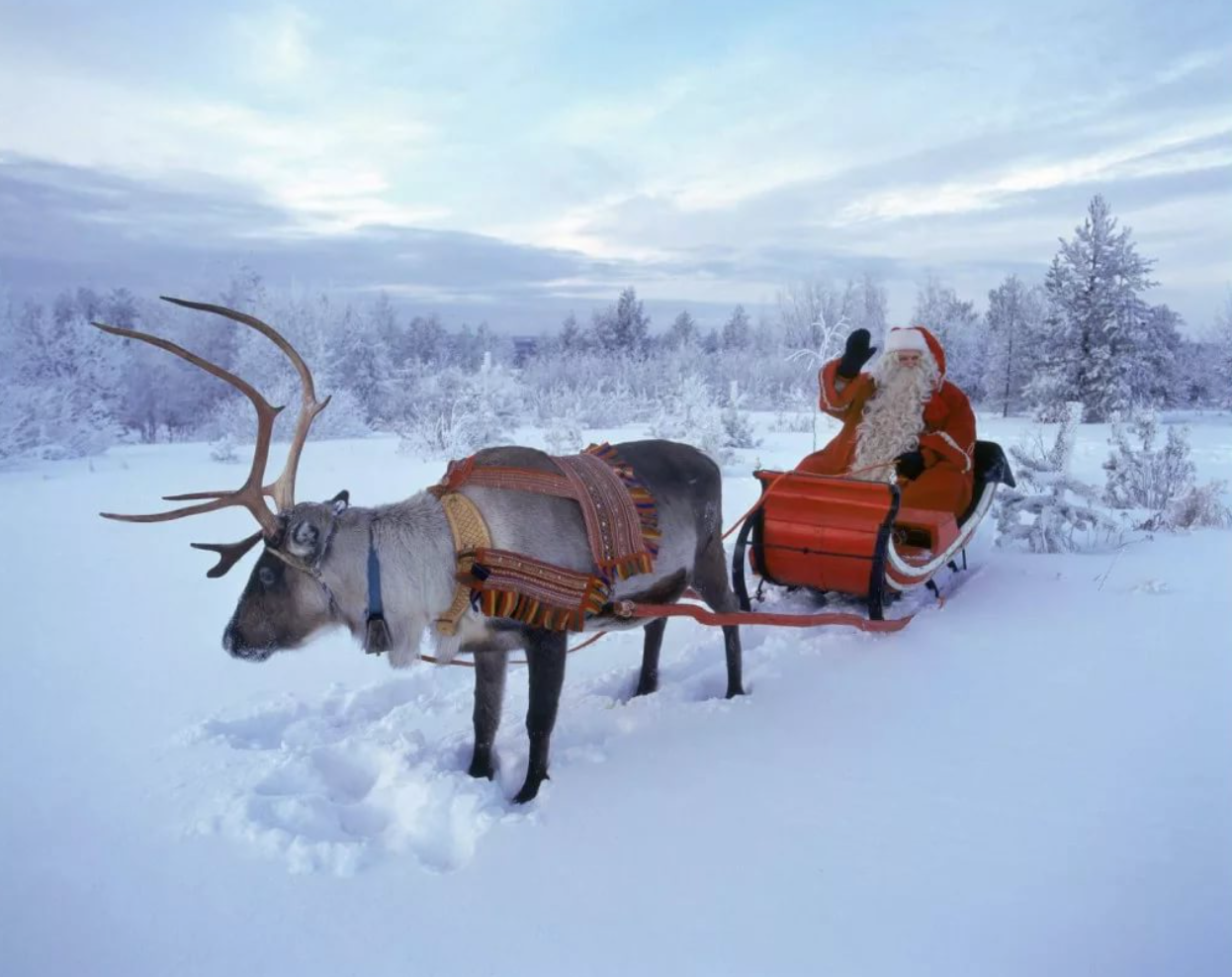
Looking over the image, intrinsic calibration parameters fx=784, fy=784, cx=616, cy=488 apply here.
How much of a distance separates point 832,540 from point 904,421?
174cm

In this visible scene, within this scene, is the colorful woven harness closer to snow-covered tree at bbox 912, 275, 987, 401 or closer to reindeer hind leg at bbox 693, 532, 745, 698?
reindeer hind leg at bbox 693, 532, 745, 698

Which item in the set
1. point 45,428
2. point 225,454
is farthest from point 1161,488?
point 45,428

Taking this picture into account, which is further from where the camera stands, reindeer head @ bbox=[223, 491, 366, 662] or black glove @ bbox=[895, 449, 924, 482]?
black glove @ bbox=[895, 449, 924, 482]

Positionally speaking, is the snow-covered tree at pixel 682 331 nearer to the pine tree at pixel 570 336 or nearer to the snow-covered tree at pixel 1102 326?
the pine tree at pixel 570 336

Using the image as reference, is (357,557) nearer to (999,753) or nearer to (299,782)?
(299,782)

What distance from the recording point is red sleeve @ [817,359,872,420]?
20.4ft

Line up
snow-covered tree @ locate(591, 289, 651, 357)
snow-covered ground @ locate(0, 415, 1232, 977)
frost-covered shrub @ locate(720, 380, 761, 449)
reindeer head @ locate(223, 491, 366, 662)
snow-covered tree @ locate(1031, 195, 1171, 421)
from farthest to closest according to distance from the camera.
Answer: snow-covered tree @ locate(591, 289, 651, 357)
snow-covered tree @ locate(1031, 195, 1171, 421)
frost-covered shrub @ locate(720, 380, 761, 449)
reindeer head @ locate(223, 491, 366, 662)
snow-covered ground @ locate(0, 415, 1232, 977)

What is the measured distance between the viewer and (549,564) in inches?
125

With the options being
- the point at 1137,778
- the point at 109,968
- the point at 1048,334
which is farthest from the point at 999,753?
the point at 1048,334

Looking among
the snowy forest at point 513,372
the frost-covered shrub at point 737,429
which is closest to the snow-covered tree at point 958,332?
the snowy forest at point 513,372

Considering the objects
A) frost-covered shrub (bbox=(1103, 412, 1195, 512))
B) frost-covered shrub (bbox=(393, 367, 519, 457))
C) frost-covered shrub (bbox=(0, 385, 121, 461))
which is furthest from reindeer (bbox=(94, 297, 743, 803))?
frost-covered shrub (bbox=(0, 385, 121, 461))

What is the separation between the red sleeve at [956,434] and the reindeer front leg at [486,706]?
405 cm

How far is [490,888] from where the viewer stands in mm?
2557

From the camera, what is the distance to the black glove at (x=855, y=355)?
618cm
